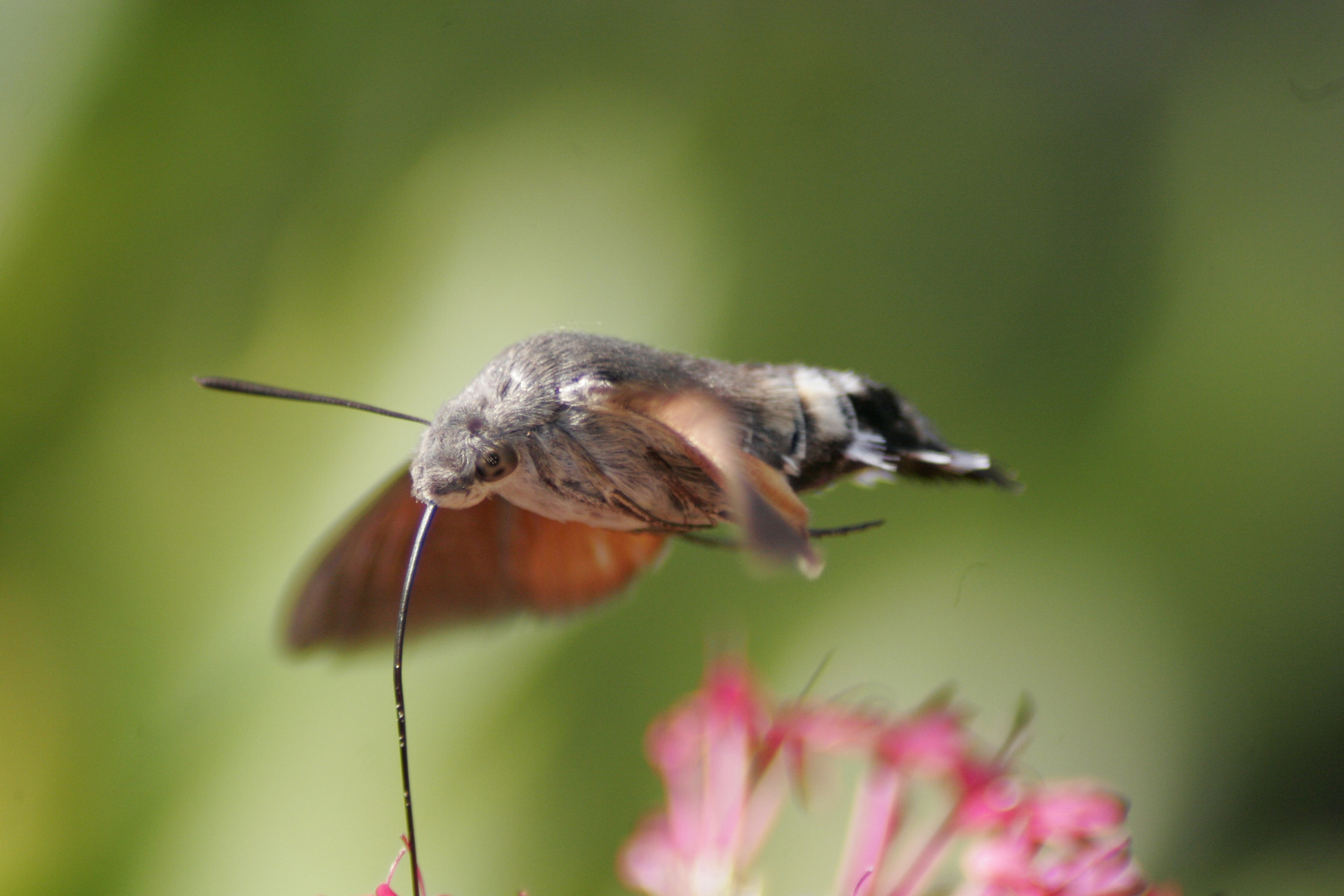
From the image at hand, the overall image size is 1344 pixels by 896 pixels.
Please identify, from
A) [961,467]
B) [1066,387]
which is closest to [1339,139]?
[1066,387]

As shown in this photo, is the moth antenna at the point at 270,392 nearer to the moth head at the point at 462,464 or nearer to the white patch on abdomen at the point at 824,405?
the moth head at the point at 462,464

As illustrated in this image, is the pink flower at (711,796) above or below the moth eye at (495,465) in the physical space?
below

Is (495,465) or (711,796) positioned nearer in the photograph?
(495,465)

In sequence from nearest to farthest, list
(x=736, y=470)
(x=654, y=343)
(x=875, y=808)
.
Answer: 1. (x=736, y=470)
2. (x=875, y=808)
3. (x=654, y=343)

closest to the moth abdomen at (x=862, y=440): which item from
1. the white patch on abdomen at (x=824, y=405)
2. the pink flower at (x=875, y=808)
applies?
the white patch on abdomen at (x=824, y=405)

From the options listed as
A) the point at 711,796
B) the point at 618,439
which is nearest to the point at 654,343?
the point at 711,796

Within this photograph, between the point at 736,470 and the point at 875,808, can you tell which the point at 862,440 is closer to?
the point at 736,470

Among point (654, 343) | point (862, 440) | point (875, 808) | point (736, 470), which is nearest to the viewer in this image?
point (736, 470)

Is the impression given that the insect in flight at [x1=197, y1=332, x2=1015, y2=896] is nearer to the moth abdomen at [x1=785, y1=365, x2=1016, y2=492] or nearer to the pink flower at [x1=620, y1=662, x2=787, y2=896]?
the moth abdomen at [x1=785, y1=365, x2=1016, y2=492]
